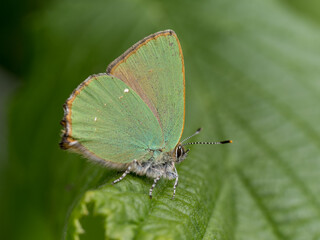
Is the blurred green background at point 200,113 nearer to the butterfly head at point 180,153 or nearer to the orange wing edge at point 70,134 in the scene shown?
the butterfly head at point 180,153

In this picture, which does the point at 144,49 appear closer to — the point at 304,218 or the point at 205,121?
the point at 205,121

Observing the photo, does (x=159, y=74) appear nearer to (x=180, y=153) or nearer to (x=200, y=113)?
(x=180, y=153)

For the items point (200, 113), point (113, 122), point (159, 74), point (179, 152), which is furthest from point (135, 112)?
point (200, 113)

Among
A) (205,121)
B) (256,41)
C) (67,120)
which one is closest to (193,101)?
(205,121)

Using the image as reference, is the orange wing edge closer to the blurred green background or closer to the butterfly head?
the blurred green background

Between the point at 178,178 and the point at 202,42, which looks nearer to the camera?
the point at 178,178

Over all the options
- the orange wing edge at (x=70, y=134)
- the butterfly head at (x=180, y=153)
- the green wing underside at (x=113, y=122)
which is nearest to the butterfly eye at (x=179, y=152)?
the butterfly head at (x=180, y=153)
